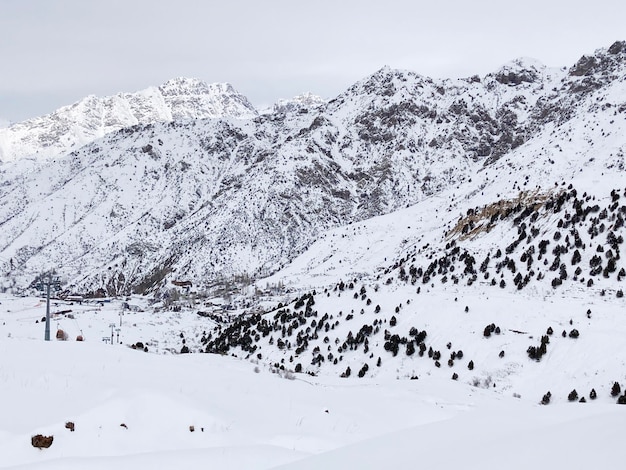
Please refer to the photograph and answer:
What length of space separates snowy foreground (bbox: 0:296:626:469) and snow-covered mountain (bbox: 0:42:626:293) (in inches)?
3083

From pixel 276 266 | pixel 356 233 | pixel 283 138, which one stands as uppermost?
pixel 283 138

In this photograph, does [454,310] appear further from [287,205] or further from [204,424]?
[287,205]

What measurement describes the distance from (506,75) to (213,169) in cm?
11726

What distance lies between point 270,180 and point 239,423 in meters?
131

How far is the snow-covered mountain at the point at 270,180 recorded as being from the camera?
4956 inches

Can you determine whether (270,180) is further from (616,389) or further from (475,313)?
(616,389)

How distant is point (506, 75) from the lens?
182 meters

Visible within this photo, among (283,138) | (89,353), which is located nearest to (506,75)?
(283,138)

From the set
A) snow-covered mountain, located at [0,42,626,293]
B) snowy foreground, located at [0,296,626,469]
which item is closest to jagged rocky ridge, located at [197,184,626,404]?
snowy foreground, located at [0,296,626,469]

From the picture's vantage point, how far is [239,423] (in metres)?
8.21

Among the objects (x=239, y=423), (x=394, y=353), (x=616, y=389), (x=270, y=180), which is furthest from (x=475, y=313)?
(x=270, y=180)

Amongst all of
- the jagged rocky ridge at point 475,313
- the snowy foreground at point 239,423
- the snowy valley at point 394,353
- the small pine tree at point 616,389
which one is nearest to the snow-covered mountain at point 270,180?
the snowy valley at point 394,353

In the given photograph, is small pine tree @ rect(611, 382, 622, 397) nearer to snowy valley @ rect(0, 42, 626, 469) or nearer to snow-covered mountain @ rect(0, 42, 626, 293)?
snowy valley @ rect(0, 42, 626, 469)

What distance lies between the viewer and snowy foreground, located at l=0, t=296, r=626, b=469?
5.62m
